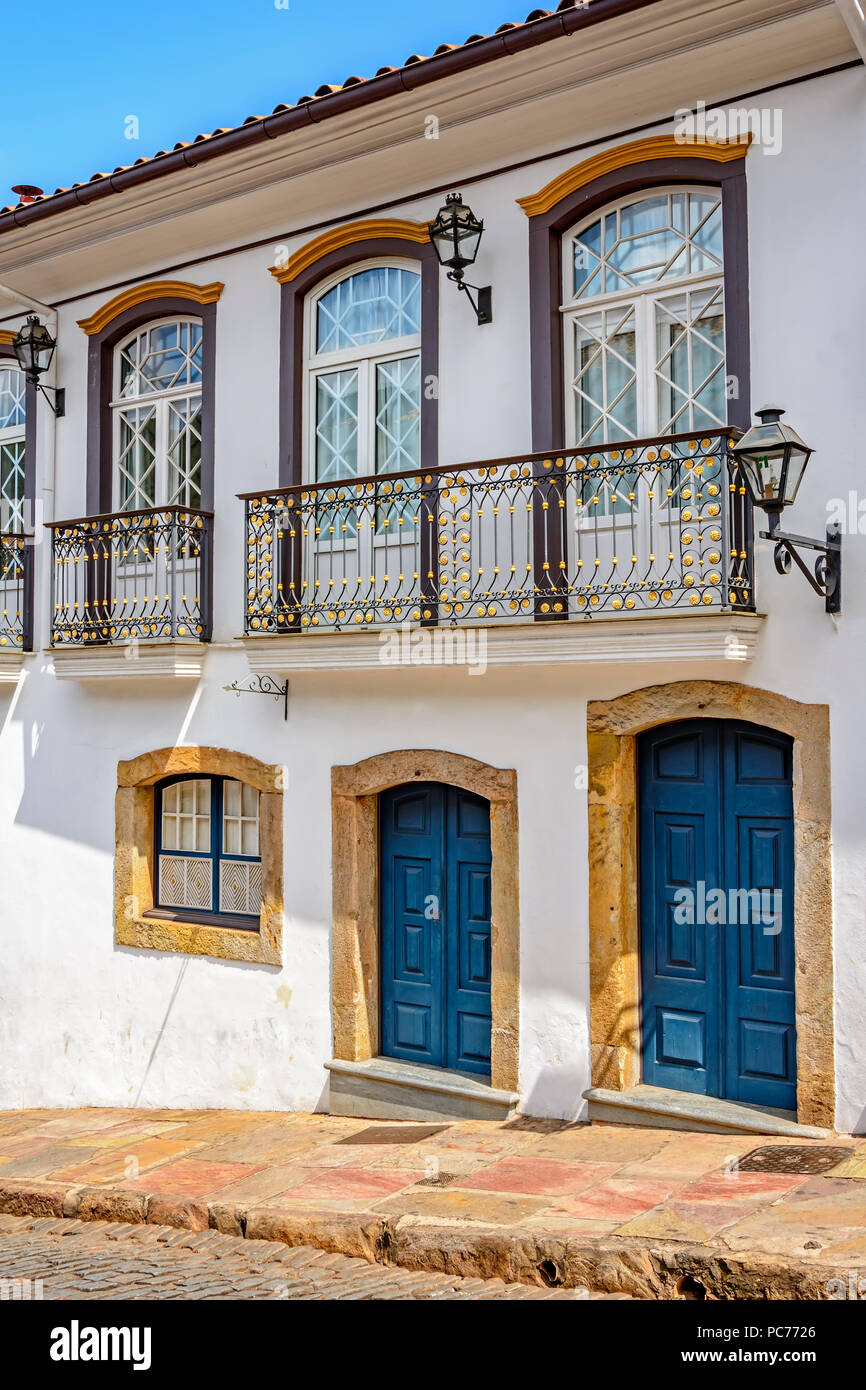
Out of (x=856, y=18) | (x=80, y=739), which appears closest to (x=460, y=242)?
(x=856, y=18)

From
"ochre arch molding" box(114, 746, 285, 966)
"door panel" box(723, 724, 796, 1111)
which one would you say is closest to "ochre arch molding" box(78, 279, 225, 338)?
"ochre arch molding" box(114, 746, 285, 966)

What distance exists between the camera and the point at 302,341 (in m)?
8.82

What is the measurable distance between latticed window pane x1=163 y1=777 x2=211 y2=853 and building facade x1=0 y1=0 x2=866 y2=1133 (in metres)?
0.06

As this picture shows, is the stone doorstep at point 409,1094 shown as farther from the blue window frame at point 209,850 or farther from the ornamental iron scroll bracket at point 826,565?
the ornamental iron scroll bracket at point 826,565

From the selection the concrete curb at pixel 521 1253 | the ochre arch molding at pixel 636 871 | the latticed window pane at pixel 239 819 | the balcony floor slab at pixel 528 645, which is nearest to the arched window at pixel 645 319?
the balcony floor slab at pixel 528 645

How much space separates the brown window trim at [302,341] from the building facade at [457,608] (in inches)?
1.2

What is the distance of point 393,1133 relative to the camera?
7.63 m

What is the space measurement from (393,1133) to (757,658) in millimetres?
3667

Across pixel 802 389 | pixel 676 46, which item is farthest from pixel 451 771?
pixel 676 46

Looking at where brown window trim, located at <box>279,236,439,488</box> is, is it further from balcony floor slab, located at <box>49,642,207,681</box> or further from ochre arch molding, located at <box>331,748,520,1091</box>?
ochre arch molding, located at <box>331,748,520,1091</box>

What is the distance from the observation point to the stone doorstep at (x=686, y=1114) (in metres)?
6.61

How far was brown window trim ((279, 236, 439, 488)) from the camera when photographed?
8086mm

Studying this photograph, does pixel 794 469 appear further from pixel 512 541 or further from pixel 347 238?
pixel 347 238

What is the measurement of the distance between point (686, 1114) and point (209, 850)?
4.15 metres
